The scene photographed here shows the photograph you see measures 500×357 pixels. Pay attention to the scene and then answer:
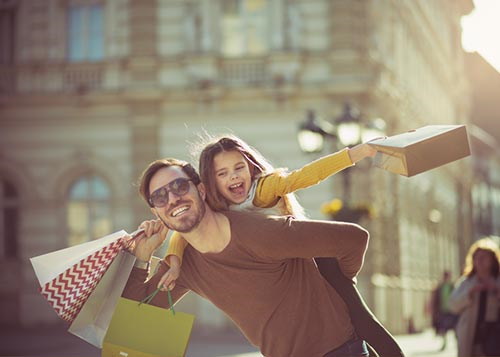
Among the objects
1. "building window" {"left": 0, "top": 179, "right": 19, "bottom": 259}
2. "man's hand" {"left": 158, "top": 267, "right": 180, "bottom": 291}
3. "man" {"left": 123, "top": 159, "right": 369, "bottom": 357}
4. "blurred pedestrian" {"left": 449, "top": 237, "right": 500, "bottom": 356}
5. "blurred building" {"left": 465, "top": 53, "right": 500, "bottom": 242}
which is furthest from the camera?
"blurred building" {"left": 465, "top": 53, "right": 500, "bottom": 242}

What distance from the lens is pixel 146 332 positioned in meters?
4.46

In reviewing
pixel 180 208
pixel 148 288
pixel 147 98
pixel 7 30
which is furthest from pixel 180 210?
pixel 7 30

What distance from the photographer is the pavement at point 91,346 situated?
17.0 metres

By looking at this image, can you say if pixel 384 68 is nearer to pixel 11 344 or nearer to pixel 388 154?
pixel 11 344

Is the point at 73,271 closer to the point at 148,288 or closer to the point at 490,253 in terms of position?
the point at 148,288

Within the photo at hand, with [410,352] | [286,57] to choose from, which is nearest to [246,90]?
[286,57]

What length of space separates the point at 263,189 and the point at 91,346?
15381 mm

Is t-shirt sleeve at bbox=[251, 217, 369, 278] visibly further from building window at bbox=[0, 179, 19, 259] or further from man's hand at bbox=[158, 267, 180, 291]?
building window at bbox=[0, 179, 19, 259]

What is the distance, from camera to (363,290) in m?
23.4

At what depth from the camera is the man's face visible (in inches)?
168

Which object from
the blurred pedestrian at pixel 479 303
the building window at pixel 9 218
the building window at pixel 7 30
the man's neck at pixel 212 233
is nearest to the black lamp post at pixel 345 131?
the blurred pedestrian at pixel 479 303

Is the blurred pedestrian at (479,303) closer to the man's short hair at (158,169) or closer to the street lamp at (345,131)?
the street lamp at (345,131)

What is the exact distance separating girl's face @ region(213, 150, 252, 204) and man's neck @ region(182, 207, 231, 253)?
150 mm

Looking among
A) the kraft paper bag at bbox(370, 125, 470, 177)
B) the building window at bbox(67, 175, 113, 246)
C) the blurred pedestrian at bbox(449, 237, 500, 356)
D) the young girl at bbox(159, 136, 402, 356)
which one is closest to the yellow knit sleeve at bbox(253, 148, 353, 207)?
the young girl at bbox(159, 136, 402, 356)
